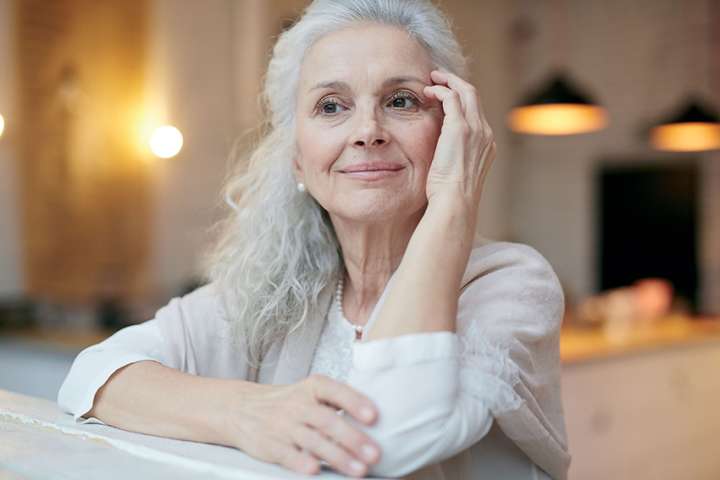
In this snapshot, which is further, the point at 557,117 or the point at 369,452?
the point at 557,117

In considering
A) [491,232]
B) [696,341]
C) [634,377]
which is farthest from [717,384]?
[491,232]

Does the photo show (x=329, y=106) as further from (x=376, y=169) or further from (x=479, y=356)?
(x=479, y=356)

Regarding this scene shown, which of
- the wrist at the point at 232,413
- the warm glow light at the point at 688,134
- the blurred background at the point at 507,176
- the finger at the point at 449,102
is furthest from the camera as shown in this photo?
the warm glow light at the point at 688,134

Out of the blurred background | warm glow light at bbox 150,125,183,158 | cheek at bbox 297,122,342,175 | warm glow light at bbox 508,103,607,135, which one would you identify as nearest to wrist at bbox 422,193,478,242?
cheek at bbox 297,122,342,175

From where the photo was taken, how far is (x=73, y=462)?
0.94 meters

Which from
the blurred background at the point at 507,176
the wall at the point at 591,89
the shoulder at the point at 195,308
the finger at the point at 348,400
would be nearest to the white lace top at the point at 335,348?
the shoulder at the point at 195,308

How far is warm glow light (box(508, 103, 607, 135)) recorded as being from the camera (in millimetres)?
3975

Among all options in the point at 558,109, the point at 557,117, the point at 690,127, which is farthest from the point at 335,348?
the point at 690,127

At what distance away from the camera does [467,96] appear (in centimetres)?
125

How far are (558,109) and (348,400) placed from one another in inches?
131

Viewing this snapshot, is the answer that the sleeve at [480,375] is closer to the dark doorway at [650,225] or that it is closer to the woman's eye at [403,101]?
the woman's eye at [403,101]

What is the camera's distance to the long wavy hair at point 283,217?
136 cm

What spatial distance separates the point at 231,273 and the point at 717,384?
3535 millimetres

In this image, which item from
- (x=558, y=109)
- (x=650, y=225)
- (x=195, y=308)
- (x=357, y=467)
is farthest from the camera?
(x=650, y=225)
